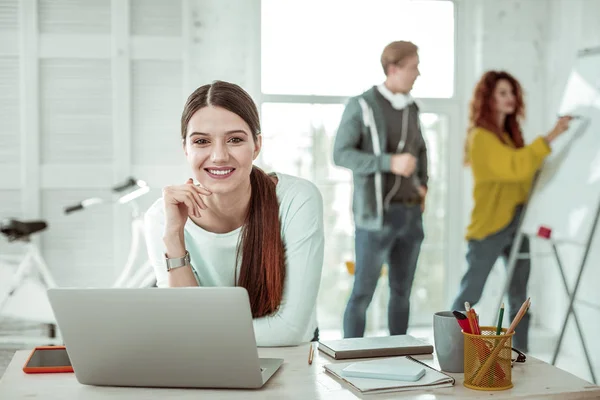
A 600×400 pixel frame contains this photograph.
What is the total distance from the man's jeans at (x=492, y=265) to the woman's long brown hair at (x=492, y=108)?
0.42 m

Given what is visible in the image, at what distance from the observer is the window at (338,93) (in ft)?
12.1

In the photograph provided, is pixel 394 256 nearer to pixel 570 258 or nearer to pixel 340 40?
pixel 570 258

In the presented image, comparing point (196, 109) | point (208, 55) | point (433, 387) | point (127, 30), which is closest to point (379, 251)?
point (208, 55)

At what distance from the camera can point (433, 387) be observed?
1193 mm

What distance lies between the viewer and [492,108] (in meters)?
3.75

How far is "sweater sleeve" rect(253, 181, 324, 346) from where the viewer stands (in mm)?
1562

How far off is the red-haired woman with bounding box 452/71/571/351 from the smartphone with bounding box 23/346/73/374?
2588 millimetres

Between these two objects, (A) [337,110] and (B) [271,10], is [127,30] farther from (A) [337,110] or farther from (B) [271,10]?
(A) [337,110]

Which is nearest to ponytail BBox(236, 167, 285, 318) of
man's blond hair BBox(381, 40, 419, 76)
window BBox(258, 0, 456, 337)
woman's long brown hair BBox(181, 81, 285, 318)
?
woman's long brown hair BBox(181, 81, 285, 318)

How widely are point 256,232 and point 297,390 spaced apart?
701 millimetres

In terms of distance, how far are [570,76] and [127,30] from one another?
223cm

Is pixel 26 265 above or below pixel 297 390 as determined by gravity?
below

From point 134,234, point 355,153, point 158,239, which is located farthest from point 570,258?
point 158,239

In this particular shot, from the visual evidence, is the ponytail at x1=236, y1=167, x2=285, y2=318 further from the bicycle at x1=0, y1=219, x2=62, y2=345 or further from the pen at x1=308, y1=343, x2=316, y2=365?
the bicycle at x1=0, y1=219, x2=62, y2=345
